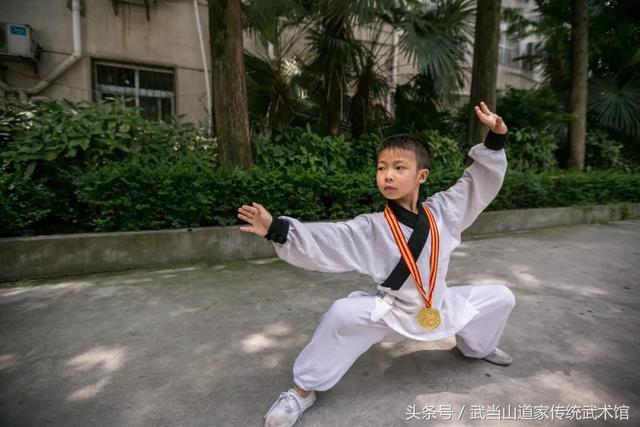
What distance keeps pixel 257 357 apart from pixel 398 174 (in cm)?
130

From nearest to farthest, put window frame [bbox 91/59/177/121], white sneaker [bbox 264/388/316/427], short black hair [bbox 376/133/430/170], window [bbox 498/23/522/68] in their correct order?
white sneaker [bbox 264/388/316/427] → short black hair [bbox 376/133/430/170] → window frame [bbox 91/59/177/121] → window [bbox 498/23/522/68]

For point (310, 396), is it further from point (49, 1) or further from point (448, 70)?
point (49, 1)

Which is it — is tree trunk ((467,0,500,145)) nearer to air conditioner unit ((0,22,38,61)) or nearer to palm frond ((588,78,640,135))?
palm frond ((588,78,640,135))

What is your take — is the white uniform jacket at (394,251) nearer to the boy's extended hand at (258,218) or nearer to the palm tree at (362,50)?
the boy's extended hand at (258,218)

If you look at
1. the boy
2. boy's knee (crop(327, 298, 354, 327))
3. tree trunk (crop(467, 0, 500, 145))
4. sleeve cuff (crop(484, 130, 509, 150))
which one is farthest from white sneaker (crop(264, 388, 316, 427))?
tree trunk (crop(467, 0, 500, 145))

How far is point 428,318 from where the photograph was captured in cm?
172

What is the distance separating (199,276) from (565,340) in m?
2.96

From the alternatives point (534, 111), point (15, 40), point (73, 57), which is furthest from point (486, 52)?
point (15, 40)

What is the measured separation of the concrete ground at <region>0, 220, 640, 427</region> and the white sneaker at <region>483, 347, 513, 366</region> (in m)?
0.04

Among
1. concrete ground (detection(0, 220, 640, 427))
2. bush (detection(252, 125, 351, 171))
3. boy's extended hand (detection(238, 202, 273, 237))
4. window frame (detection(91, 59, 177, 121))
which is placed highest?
window frame (detection(91, 59, 177, 121))

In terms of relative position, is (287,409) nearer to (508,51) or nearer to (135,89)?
(135,89)

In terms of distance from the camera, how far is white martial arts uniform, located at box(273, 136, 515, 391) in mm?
1618

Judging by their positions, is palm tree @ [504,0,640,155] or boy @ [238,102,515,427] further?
palm tree @ [504,0,640,155]

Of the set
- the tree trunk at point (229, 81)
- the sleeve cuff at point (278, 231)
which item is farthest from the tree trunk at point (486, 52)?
the sleeve cuff at point (278, 231)
